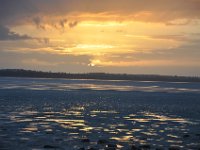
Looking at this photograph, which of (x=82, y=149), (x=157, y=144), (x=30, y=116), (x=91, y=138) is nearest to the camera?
(x=82, y=149)

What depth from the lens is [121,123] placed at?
55812 mm

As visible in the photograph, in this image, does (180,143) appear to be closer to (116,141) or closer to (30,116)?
(116,141)

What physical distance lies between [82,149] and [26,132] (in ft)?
36.8

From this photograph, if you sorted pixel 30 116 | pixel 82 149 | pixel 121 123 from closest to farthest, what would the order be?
pixel 82 149, pixel 121 123, pixel 30 116

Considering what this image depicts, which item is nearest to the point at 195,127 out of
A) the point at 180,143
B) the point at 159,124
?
the point at 159,124

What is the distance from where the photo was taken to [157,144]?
40.1 m

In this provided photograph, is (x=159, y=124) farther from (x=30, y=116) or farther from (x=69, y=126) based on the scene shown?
(x=30, y=116)

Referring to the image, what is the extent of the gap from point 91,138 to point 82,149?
261 inches

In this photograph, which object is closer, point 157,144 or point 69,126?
point 157,144

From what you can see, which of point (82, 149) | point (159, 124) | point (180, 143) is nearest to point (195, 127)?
point (159, 124)

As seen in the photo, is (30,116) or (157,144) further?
(30,116)

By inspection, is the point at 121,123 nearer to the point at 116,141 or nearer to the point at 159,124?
the point at 159,124

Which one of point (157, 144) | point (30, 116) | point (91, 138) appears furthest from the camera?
point (30, 116)

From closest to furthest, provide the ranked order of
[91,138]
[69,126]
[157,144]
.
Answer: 1. [157,144]
2. [91,138]
3. [69,126]
